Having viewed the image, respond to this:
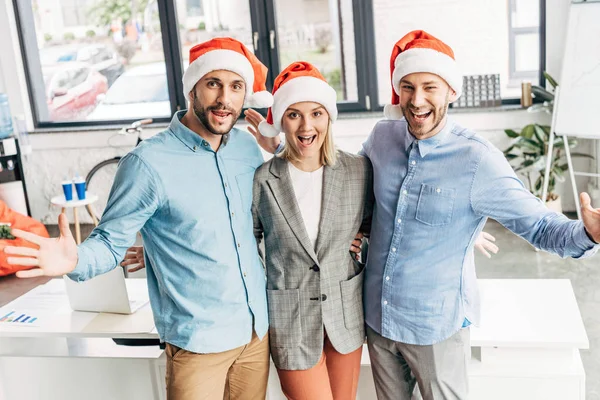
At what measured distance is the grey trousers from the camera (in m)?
1.94

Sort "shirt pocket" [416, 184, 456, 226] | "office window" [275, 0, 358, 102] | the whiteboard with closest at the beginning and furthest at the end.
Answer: "shirt pocket" [416, 184, 456, 226] → the whiteboard → "office window" [275, 0, 358, 102]

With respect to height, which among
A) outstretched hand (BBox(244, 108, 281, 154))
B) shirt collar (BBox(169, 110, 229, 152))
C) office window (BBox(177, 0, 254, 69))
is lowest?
outstretched hand (BBox(244, 108, 281, 154))

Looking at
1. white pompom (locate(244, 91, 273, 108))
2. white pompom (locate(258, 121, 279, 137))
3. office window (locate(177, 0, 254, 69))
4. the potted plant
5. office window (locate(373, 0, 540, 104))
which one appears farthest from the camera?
office window (locate(177, 0, 254, 69))

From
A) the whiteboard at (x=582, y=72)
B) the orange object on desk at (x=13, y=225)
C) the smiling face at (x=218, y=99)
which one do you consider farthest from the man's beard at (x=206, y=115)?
the orange object on desk at (x=13, y=225)

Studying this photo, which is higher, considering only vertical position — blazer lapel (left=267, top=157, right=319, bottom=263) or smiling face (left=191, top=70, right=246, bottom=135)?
smiling face (left=191, top=70, right=246, bottom=135)

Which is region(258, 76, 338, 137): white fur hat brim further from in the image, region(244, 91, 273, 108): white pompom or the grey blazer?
the grey blazer

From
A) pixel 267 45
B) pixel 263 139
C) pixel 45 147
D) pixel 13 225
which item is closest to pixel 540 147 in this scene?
pixel 267 45

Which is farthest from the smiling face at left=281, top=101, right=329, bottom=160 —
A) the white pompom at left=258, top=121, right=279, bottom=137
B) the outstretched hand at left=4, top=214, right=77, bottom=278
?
the outstretched hand at left=4, top=214, right=77, bottom=278

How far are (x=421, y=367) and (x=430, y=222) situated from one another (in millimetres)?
433

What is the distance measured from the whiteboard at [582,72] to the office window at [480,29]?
3.17ft

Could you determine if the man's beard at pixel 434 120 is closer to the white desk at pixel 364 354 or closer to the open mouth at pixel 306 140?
the open mouth at pixel 306 140

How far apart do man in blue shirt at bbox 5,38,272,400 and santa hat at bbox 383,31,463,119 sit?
18.7 inches

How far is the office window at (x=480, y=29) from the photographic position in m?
5.59

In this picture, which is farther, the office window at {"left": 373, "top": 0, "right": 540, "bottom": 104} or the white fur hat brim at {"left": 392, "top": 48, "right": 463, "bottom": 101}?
the office window at {"left": 373, "top": 0, "right": 540, "bottom": 104}
